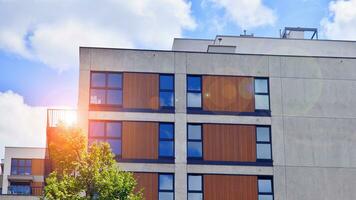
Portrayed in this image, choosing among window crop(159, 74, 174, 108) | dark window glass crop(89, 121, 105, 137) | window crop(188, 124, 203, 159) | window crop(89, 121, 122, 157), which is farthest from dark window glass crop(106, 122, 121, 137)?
window crop(188, 124, 203, 159)

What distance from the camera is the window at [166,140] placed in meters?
32.6

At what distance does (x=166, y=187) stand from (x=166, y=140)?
247 cm

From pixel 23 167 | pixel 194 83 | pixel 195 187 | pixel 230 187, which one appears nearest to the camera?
pixel 195 187

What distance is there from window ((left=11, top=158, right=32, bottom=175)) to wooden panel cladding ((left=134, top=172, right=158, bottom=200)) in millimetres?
39345

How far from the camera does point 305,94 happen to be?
112 feet

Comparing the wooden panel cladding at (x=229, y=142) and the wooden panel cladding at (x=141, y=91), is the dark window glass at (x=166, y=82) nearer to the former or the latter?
the wooden panel cladding at (x=141, y=91)

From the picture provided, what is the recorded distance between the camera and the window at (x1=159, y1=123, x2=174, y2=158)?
107 ft

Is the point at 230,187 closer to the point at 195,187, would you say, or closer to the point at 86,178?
the point at 195,187

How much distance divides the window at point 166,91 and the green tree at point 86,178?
30.2 ft

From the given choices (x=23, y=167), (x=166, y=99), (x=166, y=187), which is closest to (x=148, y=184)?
(x=166, y=187)

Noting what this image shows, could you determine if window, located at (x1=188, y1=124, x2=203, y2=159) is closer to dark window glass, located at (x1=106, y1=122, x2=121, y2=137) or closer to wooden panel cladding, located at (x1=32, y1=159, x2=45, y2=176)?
dark window glass, located at (x1=106, y1=122, x2=121, y2=137)

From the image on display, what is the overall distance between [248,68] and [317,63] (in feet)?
13.2

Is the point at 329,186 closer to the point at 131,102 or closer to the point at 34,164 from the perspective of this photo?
the point at 131,102

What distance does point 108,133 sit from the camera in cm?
3247
